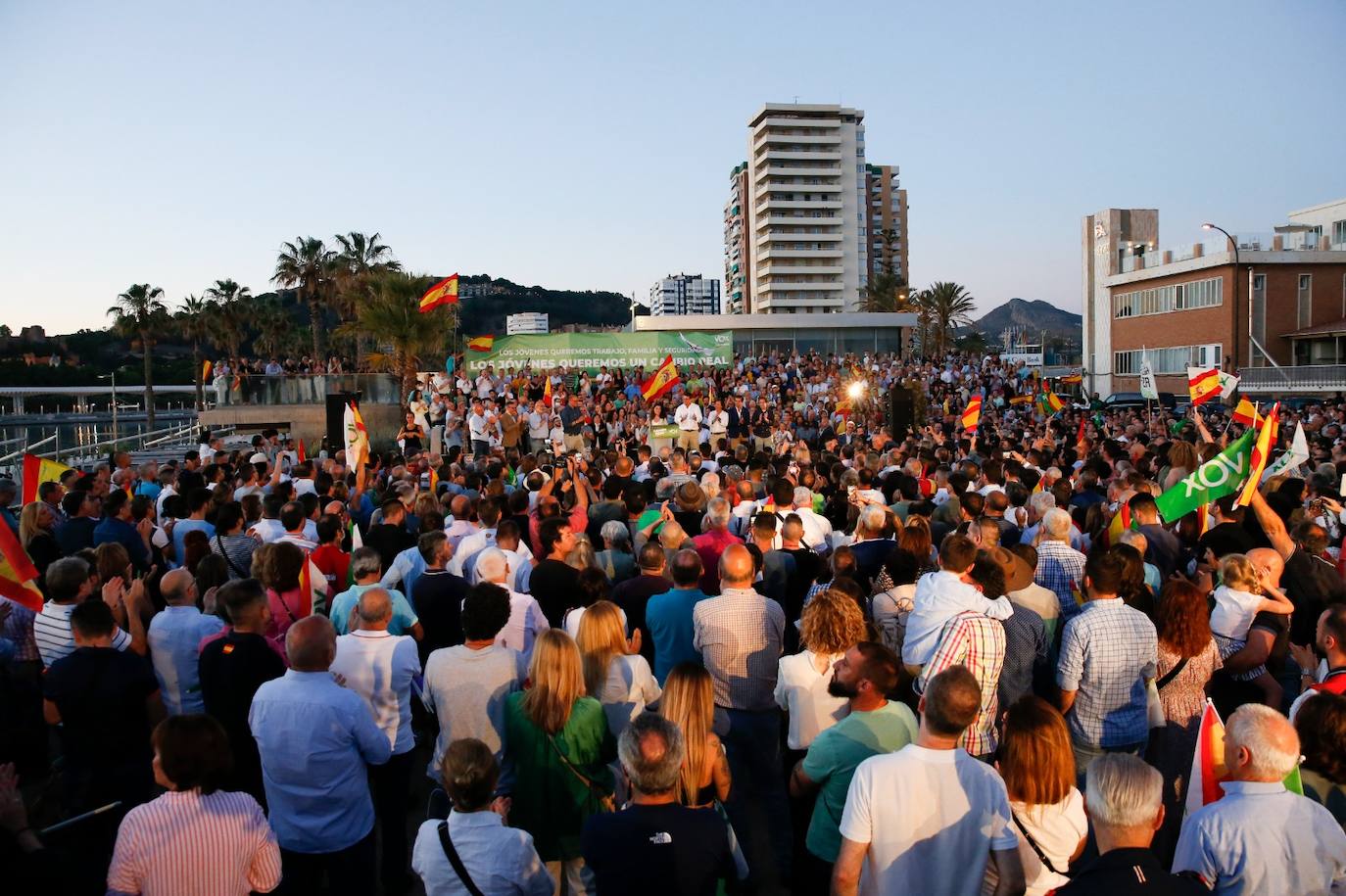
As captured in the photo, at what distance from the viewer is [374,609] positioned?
15.9 ft

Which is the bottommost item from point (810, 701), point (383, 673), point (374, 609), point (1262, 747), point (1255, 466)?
point (810, 701)

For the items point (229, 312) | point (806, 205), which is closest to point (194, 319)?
point (229, 312)

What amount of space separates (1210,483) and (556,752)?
5.61 metres

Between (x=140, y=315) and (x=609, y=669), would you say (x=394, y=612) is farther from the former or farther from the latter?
(x=140, y=315)

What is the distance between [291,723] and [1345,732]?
13.9ft

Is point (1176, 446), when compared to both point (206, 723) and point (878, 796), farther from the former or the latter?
point (206, 723)

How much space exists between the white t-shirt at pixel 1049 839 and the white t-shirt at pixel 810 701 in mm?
1249

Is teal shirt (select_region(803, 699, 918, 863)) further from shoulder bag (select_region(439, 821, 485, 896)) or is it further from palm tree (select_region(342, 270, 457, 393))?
palm tree (select_region(342, 270, 457, 393))

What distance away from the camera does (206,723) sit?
3.41m

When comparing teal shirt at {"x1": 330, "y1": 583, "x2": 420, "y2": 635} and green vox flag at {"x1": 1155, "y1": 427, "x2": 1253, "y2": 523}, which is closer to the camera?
teal shirt at {"x1": 330, "y1": 583, "x2": 420, "y2": 635}

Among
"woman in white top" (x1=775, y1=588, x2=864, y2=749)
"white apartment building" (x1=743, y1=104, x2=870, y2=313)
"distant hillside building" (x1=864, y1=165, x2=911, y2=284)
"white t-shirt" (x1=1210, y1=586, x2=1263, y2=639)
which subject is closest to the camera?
"woman in white top" (x1=775, y1=588, x2=864, y2=749)

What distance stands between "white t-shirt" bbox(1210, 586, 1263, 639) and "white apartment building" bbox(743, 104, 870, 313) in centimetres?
12814

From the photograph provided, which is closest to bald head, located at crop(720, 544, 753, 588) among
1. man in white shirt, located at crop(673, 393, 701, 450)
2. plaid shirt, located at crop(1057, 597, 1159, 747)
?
plaid shirt, located at crop(1057, 597, 1159, 747)

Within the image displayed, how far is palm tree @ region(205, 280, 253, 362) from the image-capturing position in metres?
64.7
